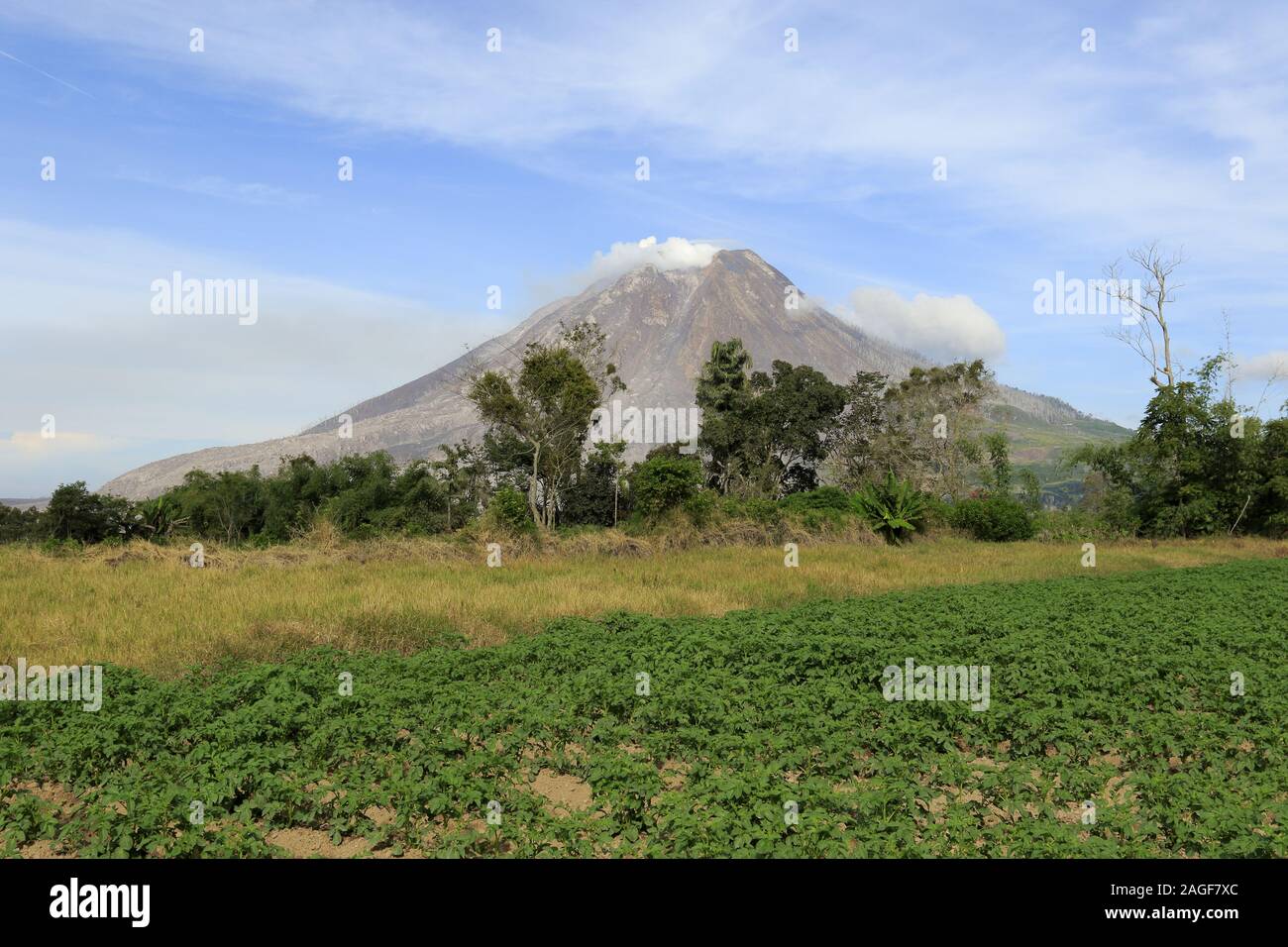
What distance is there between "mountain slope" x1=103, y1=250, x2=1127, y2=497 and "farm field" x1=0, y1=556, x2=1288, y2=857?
113m

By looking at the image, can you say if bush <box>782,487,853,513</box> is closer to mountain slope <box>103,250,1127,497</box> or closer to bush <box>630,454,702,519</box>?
bush <box>630,454,702,519</box>

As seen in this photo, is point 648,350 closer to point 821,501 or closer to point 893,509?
point 821,501

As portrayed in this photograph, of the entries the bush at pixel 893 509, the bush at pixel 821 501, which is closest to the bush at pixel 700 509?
the bush at pixel 821 501

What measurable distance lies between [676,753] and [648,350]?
475 feet

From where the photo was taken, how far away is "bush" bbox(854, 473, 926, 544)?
1036 inches

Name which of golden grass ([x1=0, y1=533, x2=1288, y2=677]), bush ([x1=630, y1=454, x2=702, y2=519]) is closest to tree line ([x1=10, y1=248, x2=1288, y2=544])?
bush ([x1=630, y1=454, x2=702, y2=519])

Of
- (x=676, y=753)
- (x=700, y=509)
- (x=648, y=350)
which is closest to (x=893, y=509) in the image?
(x=700, y=509)

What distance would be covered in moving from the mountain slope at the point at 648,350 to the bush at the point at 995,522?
93.5 meters

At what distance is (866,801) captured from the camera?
5.21 meters

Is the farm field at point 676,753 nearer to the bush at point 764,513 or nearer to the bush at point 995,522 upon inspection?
the bush at point 764,513

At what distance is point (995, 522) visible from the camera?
2897 centimetres

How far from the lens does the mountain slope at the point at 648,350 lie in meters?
138
